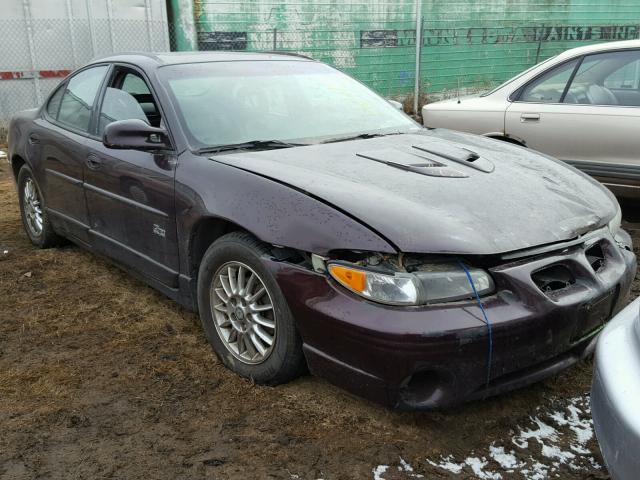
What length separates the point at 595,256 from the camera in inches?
109

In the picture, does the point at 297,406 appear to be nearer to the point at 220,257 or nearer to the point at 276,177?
the point at 220,257

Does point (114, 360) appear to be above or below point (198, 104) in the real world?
below

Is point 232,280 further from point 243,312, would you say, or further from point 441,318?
point 441,318

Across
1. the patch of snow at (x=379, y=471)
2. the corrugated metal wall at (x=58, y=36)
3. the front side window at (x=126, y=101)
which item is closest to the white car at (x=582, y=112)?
→ the front side window at (x=126, y=101)

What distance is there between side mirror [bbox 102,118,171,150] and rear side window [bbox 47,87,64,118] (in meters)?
1.66

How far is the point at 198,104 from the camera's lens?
3467 millimetres

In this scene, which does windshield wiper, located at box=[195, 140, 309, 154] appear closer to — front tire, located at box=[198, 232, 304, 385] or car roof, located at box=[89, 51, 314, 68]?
front tire, located at box=[198, 232, 304, 385]

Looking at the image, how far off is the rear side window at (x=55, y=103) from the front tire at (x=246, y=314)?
2370mm

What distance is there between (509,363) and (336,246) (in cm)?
78

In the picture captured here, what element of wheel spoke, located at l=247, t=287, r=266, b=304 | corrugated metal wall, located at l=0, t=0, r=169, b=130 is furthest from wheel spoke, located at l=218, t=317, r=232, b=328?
corrugated metal wall, located at l=0, t=0, r=169, b=130

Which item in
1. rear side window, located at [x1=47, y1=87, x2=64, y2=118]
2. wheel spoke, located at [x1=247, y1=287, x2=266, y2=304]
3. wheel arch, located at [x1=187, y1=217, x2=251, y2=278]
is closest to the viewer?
wheel spoke, located at [x1=247, y1=287, x2=266, y2=304]

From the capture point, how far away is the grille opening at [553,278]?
8.11 ft

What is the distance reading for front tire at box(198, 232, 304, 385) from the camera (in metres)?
2.70

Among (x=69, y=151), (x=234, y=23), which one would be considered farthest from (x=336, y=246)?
(x=234, y=23)
